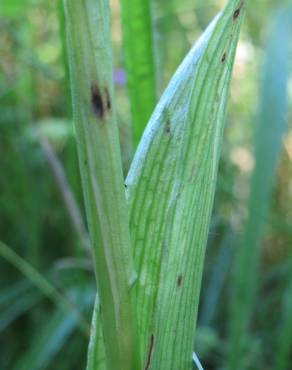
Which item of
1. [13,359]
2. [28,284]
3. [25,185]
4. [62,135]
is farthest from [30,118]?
[13,359]

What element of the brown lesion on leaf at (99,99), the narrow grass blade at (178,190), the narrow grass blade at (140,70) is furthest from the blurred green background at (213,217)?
the brown lesion on leaf at (99,99)

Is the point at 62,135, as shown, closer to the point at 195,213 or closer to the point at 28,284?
the point at 28,284

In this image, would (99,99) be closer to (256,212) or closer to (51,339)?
(256,212)

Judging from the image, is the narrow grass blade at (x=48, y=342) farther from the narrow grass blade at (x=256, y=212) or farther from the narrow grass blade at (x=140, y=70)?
the narrow grass blade at (x=140, y=70)

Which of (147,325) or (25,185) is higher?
(147,325)

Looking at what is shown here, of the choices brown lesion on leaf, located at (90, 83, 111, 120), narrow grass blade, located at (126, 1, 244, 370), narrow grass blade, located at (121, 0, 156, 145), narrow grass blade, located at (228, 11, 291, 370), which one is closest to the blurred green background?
narrow grass blade, located at (228, 11, 291, 370)

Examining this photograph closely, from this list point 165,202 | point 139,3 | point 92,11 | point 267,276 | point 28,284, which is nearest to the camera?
point 92,11

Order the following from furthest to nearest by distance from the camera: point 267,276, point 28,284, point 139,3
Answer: point 267,276 → point 28,284 → point 139,3

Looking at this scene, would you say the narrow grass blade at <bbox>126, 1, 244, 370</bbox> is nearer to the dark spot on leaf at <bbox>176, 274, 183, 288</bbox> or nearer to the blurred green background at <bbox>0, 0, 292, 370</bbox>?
the dark spot on leaf at <bbox>176, 274, 183, 288</bbox>
